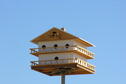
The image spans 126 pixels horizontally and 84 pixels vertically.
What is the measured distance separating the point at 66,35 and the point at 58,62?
1.85 metres

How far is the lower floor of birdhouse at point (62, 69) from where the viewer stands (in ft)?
118

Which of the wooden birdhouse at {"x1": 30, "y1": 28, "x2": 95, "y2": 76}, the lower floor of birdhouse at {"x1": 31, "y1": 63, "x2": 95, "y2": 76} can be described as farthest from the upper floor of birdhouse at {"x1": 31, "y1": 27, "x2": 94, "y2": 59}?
the lower floor of birdhouse at {"x1": 31, "y1": 63, "x2": 95, "y2": 76}

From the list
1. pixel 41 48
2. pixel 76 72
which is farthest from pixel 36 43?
pixel 76 72

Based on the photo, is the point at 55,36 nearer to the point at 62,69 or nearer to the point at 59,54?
the point at 59,54

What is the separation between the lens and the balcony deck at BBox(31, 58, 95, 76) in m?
36.0

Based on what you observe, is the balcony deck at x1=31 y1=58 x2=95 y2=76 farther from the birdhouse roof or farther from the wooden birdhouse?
the birdhouse roof

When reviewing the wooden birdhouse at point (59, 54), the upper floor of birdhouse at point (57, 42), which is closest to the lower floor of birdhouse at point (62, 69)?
the wooden birdhouse at point (59, 54)

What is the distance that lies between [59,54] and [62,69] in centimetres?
101

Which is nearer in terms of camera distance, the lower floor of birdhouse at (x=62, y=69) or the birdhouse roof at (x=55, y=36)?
the lower floor of birdhouse at (x=62, y=69)

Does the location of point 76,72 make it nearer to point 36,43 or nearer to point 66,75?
point 66,75

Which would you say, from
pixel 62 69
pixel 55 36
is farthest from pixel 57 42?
pixel 62 69

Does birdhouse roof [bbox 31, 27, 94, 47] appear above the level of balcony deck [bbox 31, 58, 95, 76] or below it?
above

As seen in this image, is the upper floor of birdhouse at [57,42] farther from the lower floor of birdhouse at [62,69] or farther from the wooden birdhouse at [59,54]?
the lower floor of birdhouse at [62,69]

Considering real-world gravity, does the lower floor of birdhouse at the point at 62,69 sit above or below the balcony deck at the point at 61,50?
below
